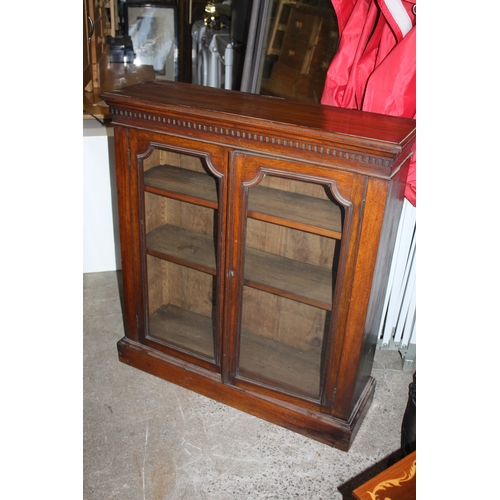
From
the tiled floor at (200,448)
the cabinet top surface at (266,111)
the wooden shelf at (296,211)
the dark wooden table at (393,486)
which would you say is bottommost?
the tiled floor at (200,448)

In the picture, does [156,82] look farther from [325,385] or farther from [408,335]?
[408,335]

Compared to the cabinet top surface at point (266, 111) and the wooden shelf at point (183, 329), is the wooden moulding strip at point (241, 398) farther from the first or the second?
the cabinet top surface at point (266, 111)

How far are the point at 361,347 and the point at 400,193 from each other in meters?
0.50

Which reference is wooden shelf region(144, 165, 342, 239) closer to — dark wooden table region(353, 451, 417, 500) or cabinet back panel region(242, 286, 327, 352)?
cabinet back panel region(242, 286, 327, 352)

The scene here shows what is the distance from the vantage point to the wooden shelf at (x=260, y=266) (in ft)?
5.63

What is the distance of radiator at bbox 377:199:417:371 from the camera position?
2.01 m

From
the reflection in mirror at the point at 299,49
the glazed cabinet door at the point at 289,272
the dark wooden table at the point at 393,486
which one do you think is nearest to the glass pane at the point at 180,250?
the glazed cabinet door at the point at 289,272

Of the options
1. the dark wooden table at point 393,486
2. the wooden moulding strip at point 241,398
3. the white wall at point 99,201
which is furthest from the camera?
the white wall at point 99,201

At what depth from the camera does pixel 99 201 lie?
2.62 meters

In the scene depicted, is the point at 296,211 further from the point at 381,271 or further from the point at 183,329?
the point at 183,329

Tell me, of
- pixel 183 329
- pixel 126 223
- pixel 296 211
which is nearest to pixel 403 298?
pixel 296 211

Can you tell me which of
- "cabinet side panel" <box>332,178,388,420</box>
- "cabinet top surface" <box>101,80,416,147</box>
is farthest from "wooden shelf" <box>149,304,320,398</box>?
"cabinet top surface" <box>101,80,416,147</box>

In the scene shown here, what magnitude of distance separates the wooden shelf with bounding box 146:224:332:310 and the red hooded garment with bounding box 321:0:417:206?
0.47 metres

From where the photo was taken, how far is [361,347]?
5.36 ft
